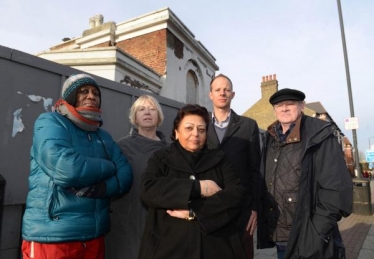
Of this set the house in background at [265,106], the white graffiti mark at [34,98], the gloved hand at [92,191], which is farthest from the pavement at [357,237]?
the house in background at [265,106]

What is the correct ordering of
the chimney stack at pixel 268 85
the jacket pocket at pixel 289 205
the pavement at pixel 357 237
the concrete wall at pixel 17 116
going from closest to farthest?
the jacket pocket at pixel 289 205 → the concrete wall at pixel 17 116 → the pavement at pixel 357 237 → the chimney stack at pixel 268 85

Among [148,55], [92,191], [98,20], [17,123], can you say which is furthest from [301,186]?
[98,20]

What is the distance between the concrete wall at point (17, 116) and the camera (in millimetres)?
3088

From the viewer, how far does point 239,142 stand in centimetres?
267

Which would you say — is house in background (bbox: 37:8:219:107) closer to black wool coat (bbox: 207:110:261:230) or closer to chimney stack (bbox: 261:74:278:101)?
black wool coat (bbox: 207:110:261:230)

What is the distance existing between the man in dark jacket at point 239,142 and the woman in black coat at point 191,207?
0.72m

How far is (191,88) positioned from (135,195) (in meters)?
11.2

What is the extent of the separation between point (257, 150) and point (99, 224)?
1663 mm

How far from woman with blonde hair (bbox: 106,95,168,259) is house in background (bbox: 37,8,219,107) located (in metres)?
6.42

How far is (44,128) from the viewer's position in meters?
1.94

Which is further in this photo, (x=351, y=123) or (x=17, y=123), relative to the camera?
(x=351, y=123)

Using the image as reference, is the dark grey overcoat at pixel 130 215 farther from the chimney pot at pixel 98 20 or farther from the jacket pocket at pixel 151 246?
the chimney pot at pixel 98 20

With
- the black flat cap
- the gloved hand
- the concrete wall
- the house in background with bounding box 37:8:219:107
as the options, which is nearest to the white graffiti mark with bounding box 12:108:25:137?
the concrete wall

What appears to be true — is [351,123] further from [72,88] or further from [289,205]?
[72,88]
